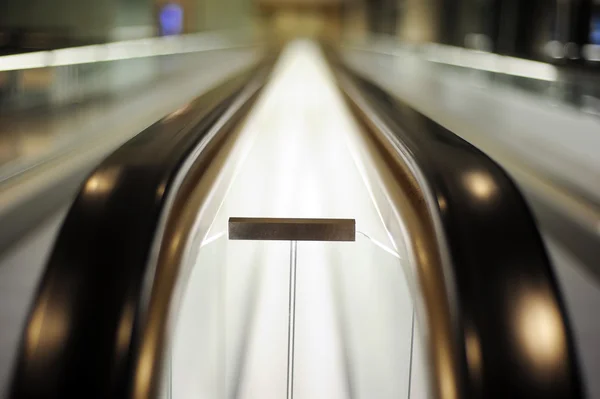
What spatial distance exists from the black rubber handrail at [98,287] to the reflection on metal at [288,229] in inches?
16.2

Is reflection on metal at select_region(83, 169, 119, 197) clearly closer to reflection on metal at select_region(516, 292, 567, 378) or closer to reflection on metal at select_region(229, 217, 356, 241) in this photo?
reflection on metal at select_region(229, 217, 356, 241)

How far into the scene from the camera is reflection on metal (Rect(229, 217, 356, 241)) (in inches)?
72.2

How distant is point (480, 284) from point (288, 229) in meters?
0.77

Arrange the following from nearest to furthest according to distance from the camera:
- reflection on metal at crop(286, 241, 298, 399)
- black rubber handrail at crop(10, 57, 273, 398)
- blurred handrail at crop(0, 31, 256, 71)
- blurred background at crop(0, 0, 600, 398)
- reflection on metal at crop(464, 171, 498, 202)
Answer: black rubber handrail at crop(10, 57, 273, 398), reflection on metal at crop(464, 171, 498, 202), reflection on metal at crop(286, 241, 298, 399), blurred background at crop(0, 0, 600, 398), blurred handrail at crop(0, 31, 256, 71)

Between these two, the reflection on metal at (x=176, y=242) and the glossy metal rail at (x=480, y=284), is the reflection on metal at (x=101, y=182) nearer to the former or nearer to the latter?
the reflection on metal at (x=176, y=242)

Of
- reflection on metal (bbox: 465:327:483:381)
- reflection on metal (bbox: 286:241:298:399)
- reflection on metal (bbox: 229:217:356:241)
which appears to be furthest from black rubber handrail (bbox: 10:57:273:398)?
reflection on metal (bbox: 286:241:298:399)

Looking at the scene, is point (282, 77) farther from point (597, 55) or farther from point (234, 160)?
point (234, 160)

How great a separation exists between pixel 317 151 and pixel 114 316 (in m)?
3.58

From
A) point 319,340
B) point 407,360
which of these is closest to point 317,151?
point 319,340

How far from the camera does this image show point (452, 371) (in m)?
1.08

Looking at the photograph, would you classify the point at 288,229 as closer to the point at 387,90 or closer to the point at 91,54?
the point at 387,90

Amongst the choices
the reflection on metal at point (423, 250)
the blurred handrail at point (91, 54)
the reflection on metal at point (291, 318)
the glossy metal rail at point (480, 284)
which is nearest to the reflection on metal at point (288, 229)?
the reflection on metal at point (423, 250)

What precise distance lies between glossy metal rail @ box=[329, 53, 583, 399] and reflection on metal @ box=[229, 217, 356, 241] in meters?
0.33

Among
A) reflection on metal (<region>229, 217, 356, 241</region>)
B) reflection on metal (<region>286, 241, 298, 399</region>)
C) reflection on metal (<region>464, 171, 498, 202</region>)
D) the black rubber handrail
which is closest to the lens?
the black rubber handrail
